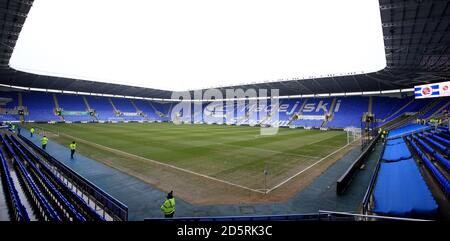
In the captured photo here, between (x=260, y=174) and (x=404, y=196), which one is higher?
(x=404, y=196)

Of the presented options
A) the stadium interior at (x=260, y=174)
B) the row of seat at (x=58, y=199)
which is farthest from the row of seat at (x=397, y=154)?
the row of seat at (x=58, y=199)

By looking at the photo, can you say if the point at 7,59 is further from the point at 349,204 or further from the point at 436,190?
the point at 436,190

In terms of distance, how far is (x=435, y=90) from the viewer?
2480 cm

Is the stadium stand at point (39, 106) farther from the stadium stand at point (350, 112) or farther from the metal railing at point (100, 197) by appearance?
the stadium stand at point (350, 112)

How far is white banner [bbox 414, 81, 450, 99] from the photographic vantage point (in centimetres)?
2348

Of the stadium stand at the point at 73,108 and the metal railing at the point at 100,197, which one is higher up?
the stadium stand at the point at 73,108

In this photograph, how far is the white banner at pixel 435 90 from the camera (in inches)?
925

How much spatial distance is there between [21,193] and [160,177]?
6255mm

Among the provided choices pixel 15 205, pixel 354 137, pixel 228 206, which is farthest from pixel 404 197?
pixel 354 137

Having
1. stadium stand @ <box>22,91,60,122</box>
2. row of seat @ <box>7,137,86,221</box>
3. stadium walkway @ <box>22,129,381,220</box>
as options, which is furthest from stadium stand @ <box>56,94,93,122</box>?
row of seat @ <box>7,137,86,221</box>

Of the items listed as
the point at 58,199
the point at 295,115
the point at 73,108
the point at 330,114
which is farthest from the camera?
the point at 73,108

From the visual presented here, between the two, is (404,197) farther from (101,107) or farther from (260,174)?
(101,107)

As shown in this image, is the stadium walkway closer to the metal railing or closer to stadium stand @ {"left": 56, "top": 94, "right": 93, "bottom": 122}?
the metal railing
